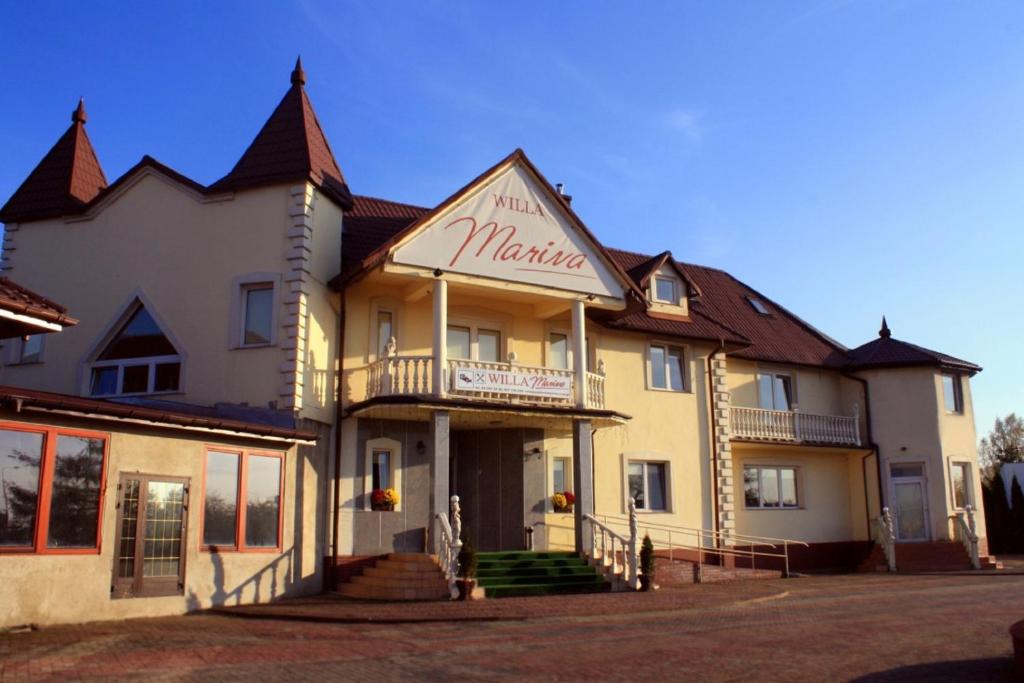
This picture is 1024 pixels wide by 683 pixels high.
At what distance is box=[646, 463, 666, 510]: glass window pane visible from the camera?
25.7m

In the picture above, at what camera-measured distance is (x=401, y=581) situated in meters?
18.7

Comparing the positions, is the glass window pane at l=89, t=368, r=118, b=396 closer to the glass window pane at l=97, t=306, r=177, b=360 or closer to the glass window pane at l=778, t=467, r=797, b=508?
the glass window pane at l=97, t=306, r=177, b=360

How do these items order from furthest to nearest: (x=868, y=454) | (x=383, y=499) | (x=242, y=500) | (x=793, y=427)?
1. (x=868, y=454)
2. (x=793, y=427)
3. (x=383, y=499)
4. (x=242, y=500)

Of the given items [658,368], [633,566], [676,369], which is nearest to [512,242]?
[658,368]

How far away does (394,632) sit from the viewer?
47.0 ft

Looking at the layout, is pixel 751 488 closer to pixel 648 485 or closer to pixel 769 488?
pixel 769 488

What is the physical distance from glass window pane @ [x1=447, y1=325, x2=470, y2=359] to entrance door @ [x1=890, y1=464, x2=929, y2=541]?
1513cm

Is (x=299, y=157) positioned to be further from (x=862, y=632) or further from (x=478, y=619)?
(x=862, y=632)

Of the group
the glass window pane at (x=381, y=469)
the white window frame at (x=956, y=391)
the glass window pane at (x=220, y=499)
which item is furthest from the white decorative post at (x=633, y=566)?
the white window frame at (x=956, y=391)

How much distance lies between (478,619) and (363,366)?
750cm

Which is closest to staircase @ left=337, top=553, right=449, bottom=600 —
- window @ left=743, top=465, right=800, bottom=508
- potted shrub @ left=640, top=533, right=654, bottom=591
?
potted shrub @ left=640, top=533, right=654, bottom=591

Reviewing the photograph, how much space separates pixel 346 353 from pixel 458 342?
2907 millimetres

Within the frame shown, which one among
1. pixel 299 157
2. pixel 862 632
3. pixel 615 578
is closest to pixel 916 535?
pixel 615 578

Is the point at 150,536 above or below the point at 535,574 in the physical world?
above
